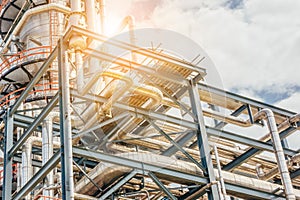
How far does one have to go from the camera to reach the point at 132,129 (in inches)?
482

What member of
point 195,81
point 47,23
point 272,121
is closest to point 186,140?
point 195,81

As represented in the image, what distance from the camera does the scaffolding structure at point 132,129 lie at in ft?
33.4

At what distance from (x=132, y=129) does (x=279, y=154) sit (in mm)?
3778

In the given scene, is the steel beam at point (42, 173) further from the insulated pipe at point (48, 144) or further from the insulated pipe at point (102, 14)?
the insulated pipe at point (102, 14)

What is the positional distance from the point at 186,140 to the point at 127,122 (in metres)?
1.70

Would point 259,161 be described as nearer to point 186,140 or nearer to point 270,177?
point 270,177

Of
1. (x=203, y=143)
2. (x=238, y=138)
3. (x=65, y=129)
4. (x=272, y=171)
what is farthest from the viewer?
(x=272, y=171)

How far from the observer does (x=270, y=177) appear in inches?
583

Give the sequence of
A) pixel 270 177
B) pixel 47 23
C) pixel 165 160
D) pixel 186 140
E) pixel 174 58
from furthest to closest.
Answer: pixel 47 23 < pixel 270 177 < pixel 186 140 < pixel 174 58 < pixel 165 160

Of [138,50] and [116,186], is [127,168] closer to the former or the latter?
[116,186]

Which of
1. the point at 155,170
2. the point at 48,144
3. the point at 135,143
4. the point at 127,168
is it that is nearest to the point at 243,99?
the point at 135,143

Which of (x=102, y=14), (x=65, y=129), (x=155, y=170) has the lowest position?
(x=155, y=170)

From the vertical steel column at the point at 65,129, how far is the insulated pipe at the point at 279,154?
5.60 m

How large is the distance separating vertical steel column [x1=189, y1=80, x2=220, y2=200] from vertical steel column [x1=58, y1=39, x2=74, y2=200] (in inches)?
125
